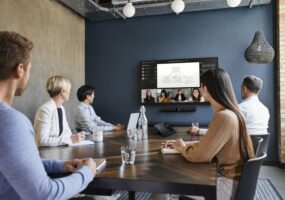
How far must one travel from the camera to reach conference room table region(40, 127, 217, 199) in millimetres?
1124

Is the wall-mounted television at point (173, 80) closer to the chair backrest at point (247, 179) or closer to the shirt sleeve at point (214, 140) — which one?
the shirt sleeve at point (214, 140)

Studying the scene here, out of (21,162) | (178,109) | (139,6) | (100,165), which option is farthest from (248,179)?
(139,6)

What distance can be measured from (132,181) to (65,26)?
4.23 metres

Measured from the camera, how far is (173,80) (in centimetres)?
493

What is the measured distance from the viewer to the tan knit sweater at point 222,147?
1.48 meters

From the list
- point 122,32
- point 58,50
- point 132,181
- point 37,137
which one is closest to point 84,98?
point 58,50

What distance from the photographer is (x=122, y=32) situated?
5258mm

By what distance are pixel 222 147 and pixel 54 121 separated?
1.41 meters

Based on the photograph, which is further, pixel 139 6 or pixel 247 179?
pixel 139 6

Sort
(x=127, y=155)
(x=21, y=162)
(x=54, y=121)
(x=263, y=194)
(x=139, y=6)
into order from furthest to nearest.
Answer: (x=139, y=6), (x=263, y=194), (x=54, y=121), (x=127, y=155), (x=21, y=162)

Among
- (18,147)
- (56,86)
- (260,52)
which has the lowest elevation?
(18,147)

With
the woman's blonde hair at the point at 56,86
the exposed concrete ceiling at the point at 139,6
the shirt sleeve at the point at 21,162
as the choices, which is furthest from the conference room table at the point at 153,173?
the exposed concrete ceiling at the point at 139,6

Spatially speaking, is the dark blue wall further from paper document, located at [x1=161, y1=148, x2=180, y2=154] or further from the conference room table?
the conference room table

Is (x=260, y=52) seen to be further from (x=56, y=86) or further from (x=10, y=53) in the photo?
(x=10, y=53)
